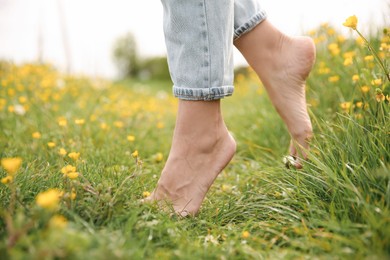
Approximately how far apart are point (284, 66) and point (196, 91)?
1.65ft

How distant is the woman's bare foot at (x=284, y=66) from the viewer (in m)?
1.64

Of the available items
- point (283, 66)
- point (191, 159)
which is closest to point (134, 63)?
point (283, 66)

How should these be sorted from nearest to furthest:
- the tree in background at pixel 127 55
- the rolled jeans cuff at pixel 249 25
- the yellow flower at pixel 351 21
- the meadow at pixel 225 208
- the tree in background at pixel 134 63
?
the meadow at pixel 225 208 → the yellow flower at pixel 351 21 → the rolled jeans cuff at pixel 249 25 → the tree in background at pixel 134 63 → the tree in background at pixel 127 55

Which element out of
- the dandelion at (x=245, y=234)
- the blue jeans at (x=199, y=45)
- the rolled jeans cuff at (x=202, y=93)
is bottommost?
the dandelion at (x=245, y=234)

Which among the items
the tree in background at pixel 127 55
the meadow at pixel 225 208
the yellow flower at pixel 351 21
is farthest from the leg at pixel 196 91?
the tree in background at pixel 127 55

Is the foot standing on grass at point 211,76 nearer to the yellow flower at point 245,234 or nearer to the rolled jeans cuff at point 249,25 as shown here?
the rolled jeans cuff at point 249,25

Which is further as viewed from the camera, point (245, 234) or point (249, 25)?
point (249, 25)

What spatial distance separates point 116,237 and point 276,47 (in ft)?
3.35

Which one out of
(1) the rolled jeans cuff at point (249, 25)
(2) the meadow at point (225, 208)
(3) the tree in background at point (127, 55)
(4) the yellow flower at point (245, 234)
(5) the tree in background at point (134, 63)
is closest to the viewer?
(2) the meadow at point (225, 208)

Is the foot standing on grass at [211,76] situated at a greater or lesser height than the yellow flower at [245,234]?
greater

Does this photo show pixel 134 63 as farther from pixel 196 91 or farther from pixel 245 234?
pixel 245 234

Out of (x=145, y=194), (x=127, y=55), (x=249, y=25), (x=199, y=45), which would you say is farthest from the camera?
(x=127, y=55)

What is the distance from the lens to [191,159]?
1461 millimetres

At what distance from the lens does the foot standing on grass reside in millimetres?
1316
